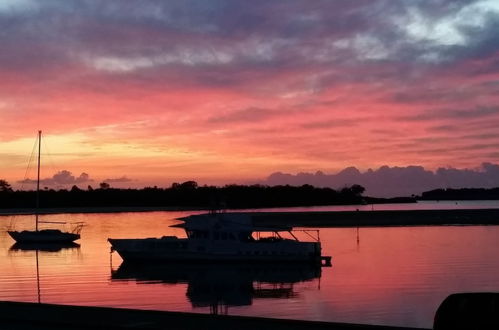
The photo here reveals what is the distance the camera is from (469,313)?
10984mm

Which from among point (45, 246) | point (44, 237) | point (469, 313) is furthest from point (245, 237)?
point (469, 313)

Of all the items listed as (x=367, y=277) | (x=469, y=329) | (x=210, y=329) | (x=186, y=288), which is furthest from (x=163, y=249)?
(x=469, y=329)

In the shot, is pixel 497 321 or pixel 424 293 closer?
pixel 497 321

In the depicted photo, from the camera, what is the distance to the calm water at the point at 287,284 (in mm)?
34969

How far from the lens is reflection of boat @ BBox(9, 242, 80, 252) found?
3342 inches

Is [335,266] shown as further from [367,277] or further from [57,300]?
[57,300]

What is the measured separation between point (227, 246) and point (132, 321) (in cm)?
3936

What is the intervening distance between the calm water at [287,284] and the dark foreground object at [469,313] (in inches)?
767

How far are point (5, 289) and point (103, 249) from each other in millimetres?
36603

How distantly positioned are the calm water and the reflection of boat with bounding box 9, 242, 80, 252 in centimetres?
1067

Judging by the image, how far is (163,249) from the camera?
2299 inches

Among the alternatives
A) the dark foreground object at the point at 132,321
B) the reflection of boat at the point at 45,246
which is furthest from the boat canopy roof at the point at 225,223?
the dark foreground object at the point at 132,321

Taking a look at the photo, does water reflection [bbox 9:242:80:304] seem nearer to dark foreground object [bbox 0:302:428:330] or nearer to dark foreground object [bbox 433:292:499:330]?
dark foreground object [bbox 0:302:428:330]

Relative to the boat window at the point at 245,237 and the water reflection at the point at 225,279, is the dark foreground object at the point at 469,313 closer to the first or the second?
the water reflection at the point at 225,279
